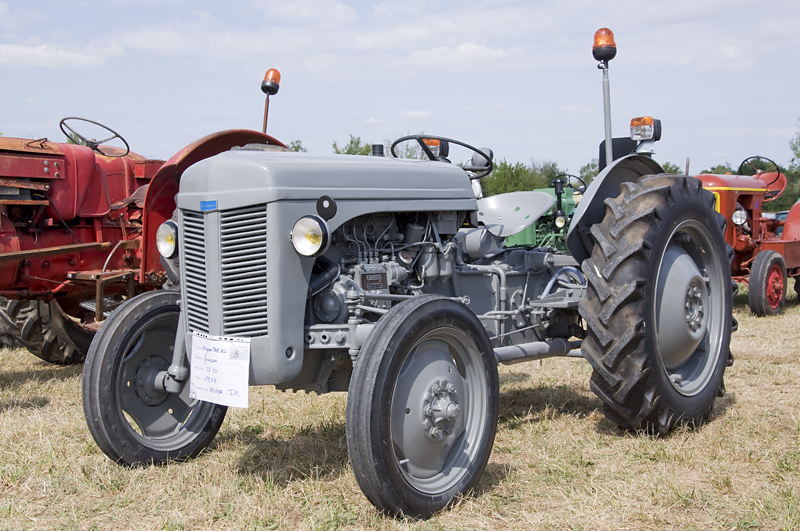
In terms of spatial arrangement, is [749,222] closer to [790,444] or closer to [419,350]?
[790,444]

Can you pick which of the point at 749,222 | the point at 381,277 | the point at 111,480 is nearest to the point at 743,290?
the point at 749,222

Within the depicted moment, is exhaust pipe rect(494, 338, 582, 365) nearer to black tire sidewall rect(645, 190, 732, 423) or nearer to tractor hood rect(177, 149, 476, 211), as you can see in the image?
black tire sidewall rect(645, 190, 732, 423)

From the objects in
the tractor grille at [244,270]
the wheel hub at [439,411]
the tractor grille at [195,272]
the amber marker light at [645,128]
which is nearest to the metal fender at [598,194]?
the amber marker light at [645,128]

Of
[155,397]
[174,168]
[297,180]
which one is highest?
[174,168]

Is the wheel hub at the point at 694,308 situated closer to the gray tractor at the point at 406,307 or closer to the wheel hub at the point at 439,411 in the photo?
the gray tractor at the point at 406,307

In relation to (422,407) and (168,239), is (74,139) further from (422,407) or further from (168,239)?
(422,407)

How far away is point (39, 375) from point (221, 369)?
12.8 ft

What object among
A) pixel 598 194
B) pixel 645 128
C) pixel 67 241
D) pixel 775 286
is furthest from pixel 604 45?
pixel 775 286

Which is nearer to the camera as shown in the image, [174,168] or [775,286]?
[174,168]

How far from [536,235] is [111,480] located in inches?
366

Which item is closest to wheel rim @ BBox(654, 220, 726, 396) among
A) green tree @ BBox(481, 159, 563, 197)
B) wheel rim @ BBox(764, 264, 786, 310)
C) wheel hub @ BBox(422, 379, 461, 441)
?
wheel hub @ BBox(422, 379, 461, 441)

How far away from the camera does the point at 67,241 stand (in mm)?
6074

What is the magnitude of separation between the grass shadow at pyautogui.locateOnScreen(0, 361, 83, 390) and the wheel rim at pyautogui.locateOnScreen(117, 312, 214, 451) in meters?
2.53

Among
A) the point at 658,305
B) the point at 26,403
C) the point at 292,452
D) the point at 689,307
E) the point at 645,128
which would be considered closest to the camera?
the point at 292,452
